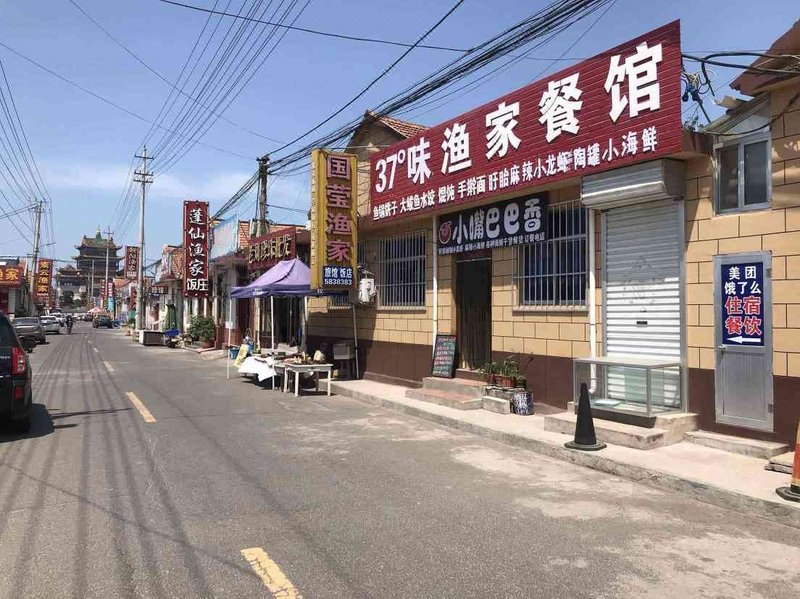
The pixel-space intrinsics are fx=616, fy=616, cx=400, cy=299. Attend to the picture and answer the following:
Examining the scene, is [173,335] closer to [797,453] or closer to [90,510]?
[90,510]

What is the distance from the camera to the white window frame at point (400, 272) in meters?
13.1

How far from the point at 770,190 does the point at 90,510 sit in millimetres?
7633

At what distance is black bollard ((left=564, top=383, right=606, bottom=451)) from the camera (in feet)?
23.6

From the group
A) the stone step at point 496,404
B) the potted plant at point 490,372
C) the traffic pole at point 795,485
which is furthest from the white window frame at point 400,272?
the traffic pole at point 795,485

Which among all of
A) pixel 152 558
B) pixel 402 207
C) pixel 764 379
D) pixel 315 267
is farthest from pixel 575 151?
pixel 152 558

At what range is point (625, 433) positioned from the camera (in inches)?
288

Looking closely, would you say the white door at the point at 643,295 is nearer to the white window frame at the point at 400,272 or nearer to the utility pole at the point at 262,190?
the white window frame at the point at 400,272

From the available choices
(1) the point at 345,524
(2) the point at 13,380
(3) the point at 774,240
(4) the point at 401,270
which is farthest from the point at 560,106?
(2) the point at 13,380

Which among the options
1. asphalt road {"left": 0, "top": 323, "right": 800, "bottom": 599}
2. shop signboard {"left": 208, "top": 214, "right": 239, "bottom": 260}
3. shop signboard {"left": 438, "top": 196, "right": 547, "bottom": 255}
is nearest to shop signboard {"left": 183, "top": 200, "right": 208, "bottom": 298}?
shop signboard {"left": 208, "top": 214, "right": 239, "bottom": 260}

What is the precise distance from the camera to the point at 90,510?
5168 mm

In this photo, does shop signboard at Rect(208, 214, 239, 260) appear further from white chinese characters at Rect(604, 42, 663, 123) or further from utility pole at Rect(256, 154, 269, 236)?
white chinese characters at Rect(604, 42, 663, 123)

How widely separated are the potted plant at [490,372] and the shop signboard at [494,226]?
2086mm

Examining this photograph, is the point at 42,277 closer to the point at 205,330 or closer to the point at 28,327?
the point at 28,327

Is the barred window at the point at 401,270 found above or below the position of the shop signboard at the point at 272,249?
below
